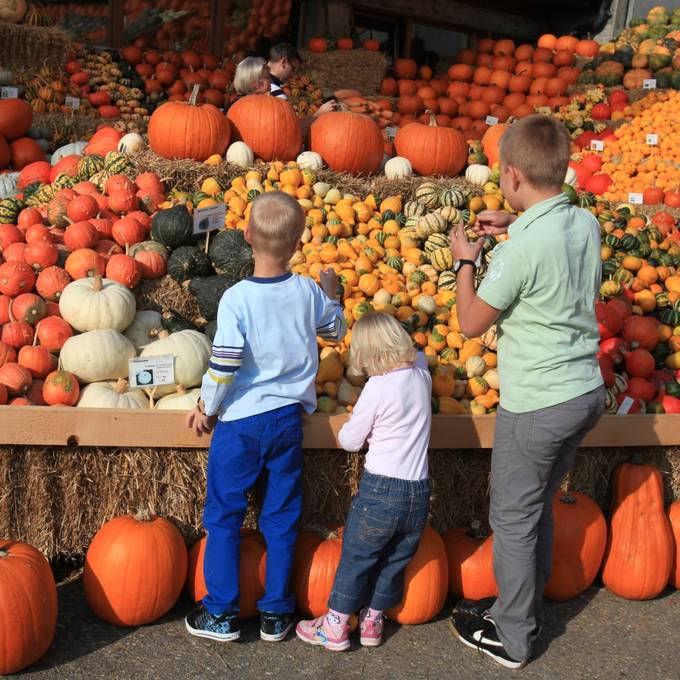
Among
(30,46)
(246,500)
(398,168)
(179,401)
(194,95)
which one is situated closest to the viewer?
(246,500)

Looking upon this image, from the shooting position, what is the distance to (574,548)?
3.69 meters

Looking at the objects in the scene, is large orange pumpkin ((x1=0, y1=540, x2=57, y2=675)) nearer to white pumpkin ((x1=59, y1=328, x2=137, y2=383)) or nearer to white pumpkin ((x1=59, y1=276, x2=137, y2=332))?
white pumpkin ((x1=59, y1=328, x2=137, y2=383))

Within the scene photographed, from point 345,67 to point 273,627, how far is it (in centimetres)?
944

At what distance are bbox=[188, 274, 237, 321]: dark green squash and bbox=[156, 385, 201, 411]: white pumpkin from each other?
2.38 ft

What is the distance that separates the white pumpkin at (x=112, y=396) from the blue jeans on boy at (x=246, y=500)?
66 centimetres

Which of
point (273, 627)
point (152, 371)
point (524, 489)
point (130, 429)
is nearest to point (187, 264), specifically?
point (152, 371)

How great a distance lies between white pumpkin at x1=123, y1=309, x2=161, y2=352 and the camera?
4.14 meters

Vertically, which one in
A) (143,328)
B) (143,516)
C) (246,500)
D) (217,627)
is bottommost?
(217,627)

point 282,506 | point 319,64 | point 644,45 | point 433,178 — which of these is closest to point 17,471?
point 282,506

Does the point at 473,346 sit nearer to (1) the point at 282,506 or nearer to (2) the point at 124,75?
(1) the point at 282,506

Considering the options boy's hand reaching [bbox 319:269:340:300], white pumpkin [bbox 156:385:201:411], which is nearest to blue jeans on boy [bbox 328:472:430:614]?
boy's hand reaching [bbox 319:269:340:300]

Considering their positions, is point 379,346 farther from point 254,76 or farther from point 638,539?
point 254,76

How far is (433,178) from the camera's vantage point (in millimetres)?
5930

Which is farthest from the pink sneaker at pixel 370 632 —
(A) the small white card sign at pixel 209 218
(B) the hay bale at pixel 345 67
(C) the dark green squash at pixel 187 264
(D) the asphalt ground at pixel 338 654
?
(B) the hay bale at pixel 345 67
